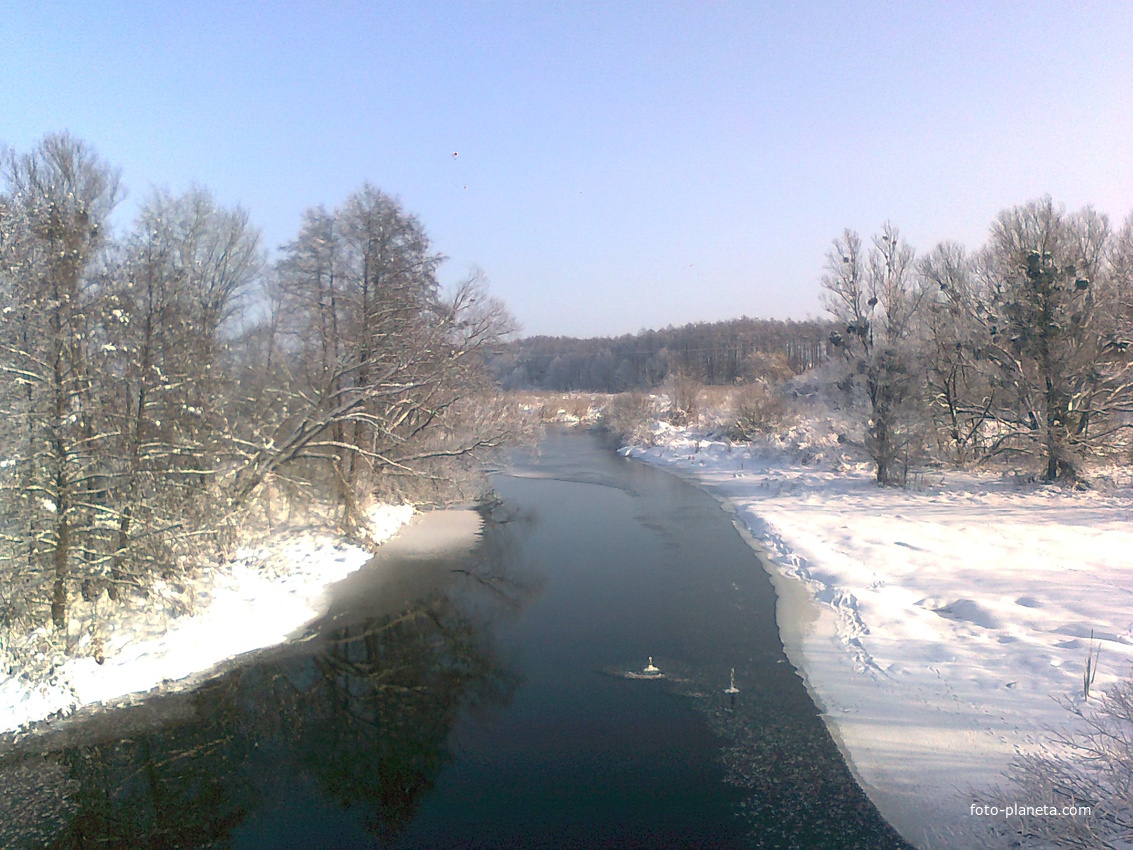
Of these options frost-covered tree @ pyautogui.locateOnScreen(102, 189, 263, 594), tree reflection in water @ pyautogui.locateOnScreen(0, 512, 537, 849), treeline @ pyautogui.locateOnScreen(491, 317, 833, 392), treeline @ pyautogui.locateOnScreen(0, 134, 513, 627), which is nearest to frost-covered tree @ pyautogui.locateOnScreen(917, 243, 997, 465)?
treeline @ pyautogui.locateOnScreen(0, 134, 513, 627)

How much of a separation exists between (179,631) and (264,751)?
2.93m

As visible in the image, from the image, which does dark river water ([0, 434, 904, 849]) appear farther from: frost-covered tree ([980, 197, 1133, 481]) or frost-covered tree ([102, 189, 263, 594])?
frost-covered tree ([980, 197, 1133, 481])

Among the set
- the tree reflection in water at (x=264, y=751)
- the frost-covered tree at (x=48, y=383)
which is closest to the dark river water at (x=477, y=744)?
the tree reflection in water at (x=264, y=751)

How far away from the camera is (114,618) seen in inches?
319

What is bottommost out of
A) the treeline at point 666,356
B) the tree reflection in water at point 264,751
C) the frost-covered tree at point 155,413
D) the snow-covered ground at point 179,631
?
the tree reflection in water at point 264,751

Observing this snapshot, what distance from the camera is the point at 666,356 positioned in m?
69.2

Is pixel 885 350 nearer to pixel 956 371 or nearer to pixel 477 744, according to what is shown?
pixel 956 371

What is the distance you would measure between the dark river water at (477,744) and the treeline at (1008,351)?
379 inches

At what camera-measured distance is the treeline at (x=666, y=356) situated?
220ft

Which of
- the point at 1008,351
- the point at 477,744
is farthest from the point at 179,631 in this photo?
the point at 1008,351

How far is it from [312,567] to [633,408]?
25448mm

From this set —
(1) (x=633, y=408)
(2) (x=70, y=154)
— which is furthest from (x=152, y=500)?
(1) (x=633, y=408)

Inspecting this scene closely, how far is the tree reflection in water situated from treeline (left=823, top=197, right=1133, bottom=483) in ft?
45.3

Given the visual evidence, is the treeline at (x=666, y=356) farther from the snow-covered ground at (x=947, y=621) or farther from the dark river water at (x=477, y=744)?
the dark river water at (x=477, y=744)
